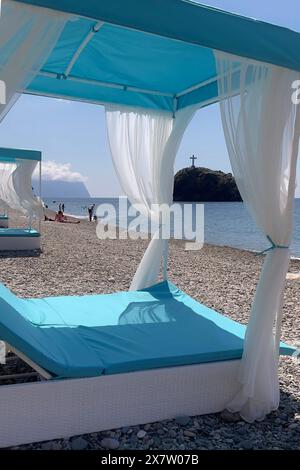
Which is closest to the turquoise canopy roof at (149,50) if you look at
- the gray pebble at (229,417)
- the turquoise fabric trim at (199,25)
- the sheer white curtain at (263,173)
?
A: the turquoise fabric trim at (199,25)

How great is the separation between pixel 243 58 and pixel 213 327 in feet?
5.52

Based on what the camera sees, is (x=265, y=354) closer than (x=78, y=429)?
No

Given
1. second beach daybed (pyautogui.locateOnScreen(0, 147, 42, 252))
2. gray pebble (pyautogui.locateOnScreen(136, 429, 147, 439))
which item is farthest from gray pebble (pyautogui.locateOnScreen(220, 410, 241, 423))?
second beach daybed (pyautogui.locateOnScreen(0, 147, 42, 252))

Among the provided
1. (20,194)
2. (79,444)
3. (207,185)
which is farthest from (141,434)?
(207,185)

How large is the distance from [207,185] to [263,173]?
36591 mm

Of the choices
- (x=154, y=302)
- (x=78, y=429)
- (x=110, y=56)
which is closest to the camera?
(x=78, y=429)

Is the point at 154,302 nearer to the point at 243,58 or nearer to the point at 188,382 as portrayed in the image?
the point at 188,382

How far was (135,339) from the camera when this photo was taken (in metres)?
2.51

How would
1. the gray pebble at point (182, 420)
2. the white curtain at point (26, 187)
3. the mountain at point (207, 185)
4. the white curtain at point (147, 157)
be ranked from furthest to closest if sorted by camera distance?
1. the mountain at point (207, 185)
2. the white curtain at point (26, 187)
3. the white curtain at point (147, 157)
4. the gray pebble at point (182, 420)

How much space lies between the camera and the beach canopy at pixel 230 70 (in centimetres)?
184

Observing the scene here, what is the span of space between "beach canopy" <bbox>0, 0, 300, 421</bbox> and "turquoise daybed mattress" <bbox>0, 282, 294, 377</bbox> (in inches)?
14.3

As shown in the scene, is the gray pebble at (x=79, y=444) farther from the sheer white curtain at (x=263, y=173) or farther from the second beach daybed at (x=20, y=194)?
the second beach daybed at (x=20, y=194)

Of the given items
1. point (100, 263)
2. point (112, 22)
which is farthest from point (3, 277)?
point (112, 22)

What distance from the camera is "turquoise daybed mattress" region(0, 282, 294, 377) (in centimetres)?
204
